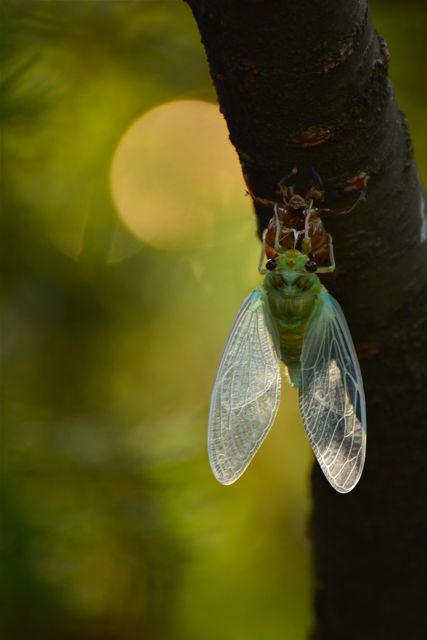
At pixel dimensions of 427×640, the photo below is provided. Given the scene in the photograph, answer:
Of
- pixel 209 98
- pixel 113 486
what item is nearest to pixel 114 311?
pixel 113 486

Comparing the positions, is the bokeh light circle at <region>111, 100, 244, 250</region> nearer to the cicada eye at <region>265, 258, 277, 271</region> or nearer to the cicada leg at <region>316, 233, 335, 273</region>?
the cicada eye at <region>265, 258, 277, 271</region>

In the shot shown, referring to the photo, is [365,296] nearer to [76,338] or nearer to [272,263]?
[272,263]

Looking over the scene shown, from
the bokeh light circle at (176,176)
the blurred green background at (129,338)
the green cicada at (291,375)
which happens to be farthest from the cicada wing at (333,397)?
the bokeh light circle at (176,176)

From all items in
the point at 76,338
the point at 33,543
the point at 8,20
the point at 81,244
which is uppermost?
the point at 8,20

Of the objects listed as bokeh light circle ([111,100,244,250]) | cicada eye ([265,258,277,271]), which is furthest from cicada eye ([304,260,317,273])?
bokeh light circle ([111,100,244,250])

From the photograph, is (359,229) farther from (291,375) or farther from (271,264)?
(291,375)

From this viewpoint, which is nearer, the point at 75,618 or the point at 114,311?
the point at 75,618

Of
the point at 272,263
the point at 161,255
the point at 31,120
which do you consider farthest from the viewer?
the point at 161,255
